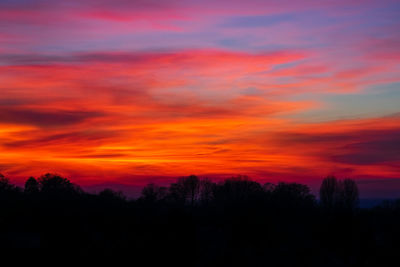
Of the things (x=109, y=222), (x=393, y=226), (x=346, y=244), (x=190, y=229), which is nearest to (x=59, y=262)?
(x=109, y=222)

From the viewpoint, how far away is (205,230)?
122 ft

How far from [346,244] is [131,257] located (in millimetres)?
17348

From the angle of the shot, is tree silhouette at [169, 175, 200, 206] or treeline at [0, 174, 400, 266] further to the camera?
tree silhouette at [169, 175, 200, 206]

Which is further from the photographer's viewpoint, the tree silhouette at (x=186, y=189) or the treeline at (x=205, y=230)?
the tree silhouette at (x=186, y=189)

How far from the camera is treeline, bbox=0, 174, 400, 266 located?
3253cm

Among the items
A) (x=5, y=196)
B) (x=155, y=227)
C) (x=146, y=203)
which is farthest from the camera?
(x=146, y=203)

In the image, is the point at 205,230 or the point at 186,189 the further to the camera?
the point at 186,189

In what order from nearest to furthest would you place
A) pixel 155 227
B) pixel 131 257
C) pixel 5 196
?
pixel 131 257, pixel 155 227, pixel 5 196

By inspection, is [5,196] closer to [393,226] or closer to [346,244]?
[346,244]

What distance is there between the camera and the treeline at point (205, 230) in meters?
32.5

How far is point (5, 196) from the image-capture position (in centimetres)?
3988

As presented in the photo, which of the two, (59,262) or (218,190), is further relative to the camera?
(218,190)

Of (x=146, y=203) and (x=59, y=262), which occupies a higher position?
(x=146, y=203)

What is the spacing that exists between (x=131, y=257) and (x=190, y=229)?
19.0 feet
